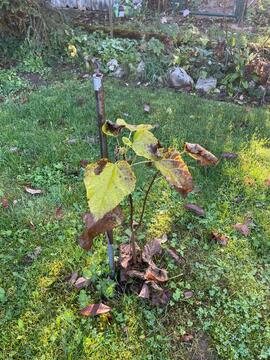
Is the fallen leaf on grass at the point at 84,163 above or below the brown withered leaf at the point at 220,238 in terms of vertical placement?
above

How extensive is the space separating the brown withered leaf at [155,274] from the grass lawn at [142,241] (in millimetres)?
122

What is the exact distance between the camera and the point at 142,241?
2.45 meters

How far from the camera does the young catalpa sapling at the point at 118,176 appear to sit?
4.78 feet

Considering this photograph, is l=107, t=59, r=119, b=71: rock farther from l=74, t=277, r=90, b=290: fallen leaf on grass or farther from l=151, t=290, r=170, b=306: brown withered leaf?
l=151, t=290, r=170, b=306: brown withered leaf

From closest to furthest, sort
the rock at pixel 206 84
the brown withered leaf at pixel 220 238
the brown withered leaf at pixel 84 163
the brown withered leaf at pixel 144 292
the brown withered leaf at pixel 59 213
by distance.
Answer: the brown withered leaf at pixel 144 292 < the brown withered leaf at pixel 220 238 < the brown withered leaf at pixel 59 213 < the brown withered leaf at pixel 84 163 < the rock at pixel 206 84

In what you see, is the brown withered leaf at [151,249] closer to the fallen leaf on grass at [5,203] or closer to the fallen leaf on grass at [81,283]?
the fallen leaf on grass at [81,283]

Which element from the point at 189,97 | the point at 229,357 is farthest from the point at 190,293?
the point at 189,97

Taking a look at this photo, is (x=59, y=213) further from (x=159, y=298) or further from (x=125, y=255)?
(x=159, y=298)

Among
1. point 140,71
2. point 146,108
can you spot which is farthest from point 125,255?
point 140,71

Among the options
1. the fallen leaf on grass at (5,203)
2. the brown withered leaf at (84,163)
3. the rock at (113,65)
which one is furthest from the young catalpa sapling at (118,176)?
the rock at (113,65)

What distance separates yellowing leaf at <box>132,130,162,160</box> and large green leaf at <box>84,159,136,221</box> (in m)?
0.11

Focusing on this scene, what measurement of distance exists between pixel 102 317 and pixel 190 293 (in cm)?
53

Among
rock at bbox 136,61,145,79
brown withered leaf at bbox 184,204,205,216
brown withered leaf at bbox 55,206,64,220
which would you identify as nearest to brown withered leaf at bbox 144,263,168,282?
brown withered leaf at bbox 184,204,205,216

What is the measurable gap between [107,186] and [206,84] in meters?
3.60
